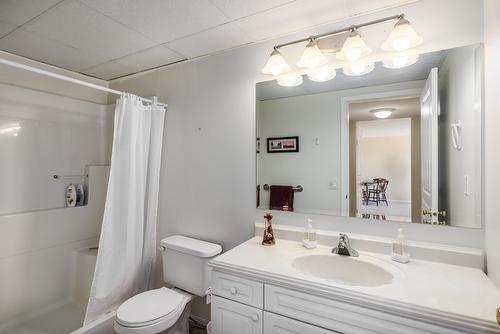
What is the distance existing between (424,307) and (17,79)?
298 cm

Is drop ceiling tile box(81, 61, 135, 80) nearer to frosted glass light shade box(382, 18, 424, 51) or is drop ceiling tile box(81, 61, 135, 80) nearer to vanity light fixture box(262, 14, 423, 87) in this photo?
vanity light fixture box(262, 14, 423, 87)

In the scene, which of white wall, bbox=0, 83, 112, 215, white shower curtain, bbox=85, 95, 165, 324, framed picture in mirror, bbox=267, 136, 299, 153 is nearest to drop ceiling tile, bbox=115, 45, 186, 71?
white shower curtain, bbox=85, 95, 165, 324

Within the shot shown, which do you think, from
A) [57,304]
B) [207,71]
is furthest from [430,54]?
[57,304]

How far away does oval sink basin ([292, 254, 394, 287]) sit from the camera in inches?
50.3

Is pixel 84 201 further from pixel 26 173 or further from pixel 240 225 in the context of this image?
pixel 240 225

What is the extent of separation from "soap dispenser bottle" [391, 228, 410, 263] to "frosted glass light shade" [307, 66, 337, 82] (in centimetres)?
100

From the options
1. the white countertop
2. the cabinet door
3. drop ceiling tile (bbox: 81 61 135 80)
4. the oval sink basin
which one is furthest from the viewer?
drop ceiling tile (bbox: 81 61 135 80)

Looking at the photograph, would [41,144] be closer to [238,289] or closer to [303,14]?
[238,289]

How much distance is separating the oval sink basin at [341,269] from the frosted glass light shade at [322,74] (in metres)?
1.07

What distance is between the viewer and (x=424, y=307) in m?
0.86

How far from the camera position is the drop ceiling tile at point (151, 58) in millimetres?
1933

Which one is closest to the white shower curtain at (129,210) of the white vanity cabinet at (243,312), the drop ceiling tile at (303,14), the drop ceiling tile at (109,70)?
the drop ceiling tile at (109,70)

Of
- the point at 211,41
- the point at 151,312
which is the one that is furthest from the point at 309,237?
the point at 211,41

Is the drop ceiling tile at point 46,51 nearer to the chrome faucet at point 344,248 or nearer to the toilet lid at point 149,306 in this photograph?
the toilet lid at point 149,306
